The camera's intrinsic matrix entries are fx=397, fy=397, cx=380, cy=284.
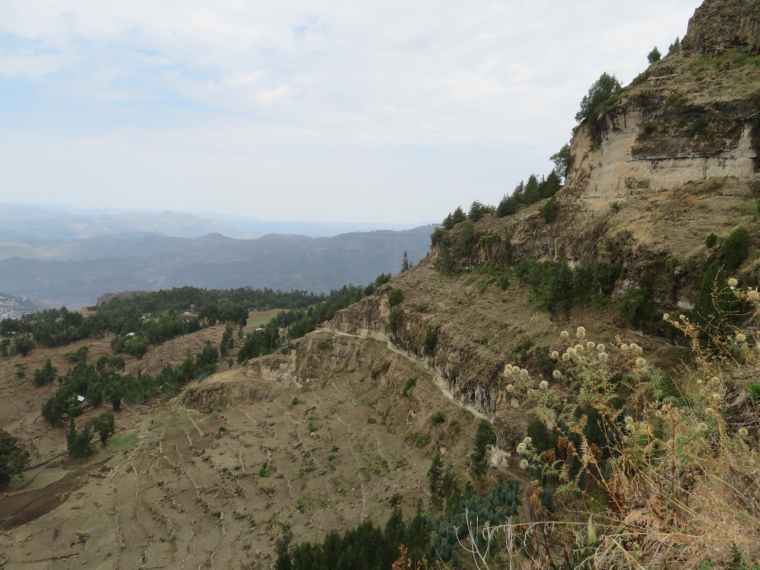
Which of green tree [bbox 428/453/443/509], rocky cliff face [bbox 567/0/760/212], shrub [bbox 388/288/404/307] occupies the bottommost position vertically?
green tree [bbox 428/453/443/509]

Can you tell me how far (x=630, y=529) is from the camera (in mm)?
4562

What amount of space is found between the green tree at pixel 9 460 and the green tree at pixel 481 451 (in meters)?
48.7

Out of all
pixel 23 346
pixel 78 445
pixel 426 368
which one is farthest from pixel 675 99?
pixel 23 346

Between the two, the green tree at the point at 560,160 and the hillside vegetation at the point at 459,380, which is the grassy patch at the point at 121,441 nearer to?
the hillside vegetation at the point at 459,380

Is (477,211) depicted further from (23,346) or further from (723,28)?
(23,346)

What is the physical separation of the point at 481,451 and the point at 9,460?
4984 centimetres

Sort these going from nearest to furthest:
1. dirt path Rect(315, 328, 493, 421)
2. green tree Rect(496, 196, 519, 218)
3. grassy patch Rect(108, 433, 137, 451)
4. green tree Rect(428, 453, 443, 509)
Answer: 1. green tree Rect(428, 453, 443, 509)
2. dirt path Rect(315, 328, 493, 421)
3. grassy patch Rect(108, 433, 137, 451)
4. green tree Rect(496, 196, 519, 218)

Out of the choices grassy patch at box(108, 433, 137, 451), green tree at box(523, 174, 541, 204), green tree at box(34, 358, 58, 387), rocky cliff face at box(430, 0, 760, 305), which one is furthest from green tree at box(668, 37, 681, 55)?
green tree at box(34, 358, 58, 387)

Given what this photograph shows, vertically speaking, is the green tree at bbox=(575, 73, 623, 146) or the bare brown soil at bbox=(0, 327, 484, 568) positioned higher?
the green tree at bbox=(575, 73, 623, 146)

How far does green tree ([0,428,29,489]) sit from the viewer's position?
42000mm

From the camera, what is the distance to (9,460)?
42562 millimetres

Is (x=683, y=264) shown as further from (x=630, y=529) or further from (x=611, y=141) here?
(x=630, y=529)

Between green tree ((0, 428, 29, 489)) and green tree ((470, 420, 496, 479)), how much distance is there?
160 ft

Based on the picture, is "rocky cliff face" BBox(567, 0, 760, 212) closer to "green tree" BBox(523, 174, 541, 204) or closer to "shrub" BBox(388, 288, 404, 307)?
"green tree" BBox(523, 174, 541, 204)
